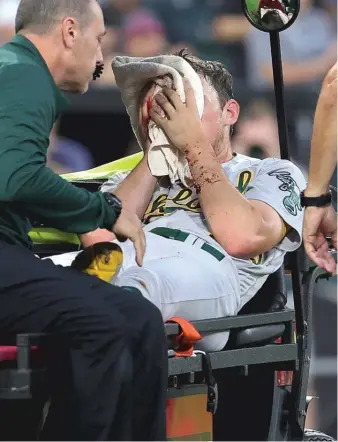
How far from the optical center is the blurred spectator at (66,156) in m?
8.41

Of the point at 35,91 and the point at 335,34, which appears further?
the point at 335,34

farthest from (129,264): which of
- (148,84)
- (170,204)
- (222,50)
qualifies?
(222,50)

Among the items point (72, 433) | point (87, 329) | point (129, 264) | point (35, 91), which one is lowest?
point (72, 433)

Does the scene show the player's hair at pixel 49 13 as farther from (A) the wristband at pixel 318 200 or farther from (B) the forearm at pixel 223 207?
(A) the wristband at pixel 318 200

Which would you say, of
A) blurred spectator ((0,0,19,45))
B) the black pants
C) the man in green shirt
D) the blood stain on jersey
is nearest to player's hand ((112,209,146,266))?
the man in green shirt

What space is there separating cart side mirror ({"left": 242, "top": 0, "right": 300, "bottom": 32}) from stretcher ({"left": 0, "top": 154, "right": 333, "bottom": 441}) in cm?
84

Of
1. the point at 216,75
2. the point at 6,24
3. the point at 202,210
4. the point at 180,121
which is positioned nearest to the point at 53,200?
the point at 180,121

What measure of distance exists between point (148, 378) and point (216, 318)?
54cm

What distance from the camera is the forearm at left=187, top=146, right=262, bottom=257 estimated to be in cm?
402

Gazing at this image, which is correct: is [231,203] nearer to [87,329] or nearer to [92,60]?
[92,60]

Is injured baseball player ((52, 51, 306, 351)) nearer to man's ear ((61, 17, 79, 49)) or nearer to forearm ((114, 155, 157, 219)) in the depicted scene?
forearm ((114, 155, 157, 219))

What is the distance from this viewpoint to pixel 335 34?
963 cm

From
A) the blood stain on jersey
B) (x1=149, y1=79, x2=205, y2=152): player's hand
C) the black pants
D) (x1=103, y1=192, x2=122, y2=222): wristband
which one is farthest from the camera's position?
the blood stain on jersey

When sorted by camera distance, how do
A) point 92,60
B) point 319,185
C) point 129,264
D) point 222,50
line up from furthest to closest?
point 222,50
point 129,264
point 319,185
point 92,60
